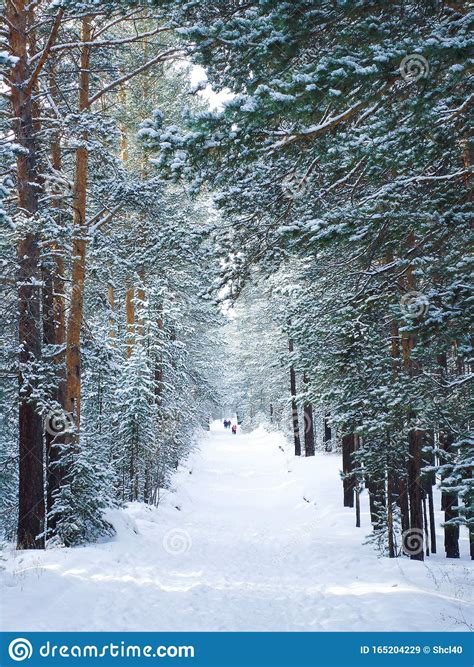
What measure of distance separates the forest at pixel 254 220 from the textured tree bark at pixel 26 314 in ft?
0.15

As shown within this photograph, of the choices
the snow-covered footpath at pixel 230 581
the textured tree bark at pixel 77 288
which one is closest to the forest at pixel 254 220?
the textured tree bark at pixel 77 288

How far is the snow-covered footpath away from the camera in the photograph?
6.64 meters

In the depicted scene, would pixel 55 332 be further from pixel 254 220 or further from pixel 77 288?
pixel 254 220

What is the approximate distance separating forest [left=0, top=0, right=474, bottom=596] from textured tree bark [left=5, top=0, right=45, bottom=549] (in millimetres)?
45

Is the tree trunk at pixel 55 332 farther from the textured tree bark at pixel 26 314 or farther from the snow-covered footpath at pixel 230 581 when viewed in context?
the snow-covered footpath at pixel 230 581

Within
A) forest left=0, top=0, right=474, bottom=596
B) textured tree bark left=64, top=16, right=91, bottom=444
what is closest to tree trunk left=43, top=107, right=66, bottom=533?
forest left=0, top=0, right=474, bottom=596

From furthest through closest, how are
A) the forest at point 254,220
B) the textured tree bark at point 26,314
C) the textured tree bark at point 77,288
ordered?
1. the textured tree bark at point 77,288
2. the textured tree bark at point 26,314
3. the forest at point 254,220

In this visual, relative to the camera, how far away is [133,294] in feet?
66.5

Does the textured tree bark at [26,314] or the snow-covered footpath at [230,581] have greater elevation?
the textured tree bark at [26,314]

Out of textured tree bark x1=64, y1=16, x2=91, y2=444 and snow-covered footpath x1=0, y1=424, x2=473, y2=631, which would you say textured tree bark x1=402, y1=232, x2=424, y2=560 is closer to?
snow-covered footpath x1=0, y1=424, x2=473, y2=631

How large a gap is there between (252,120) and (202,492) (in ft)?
65.6

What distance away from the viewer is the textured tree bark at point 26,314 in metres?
9.53

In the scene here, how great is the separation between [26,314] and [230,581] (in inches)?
240

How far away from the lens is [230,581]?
9312mm
